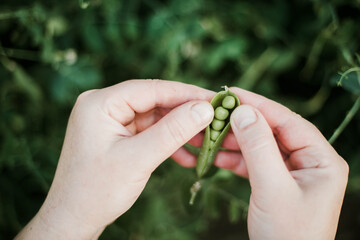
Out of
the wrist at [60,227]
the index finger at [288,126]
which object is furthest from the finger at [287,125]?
the wrist at [60,227]

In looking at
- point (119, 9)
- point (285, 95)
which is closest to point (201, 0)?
point (119, 9)

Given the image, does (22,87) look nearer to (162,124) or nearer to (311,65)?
(162,124)

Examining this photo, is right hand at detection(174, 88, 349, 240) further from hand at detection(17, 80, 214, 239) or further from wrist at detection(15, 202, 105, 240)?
wrist at detection(15, 202, 105, 240)

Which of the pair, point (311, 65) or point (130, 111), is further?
point (311, 65)

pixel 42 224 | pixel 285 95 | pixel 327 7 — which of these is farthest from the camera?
pixel 285 95

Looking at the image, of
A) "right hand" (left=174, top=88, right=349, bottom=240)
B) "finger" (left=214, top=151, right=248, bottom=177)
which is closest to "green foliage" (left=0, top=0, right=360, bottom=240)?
"finger" (left=214, top=151, right=248, bottom=177)

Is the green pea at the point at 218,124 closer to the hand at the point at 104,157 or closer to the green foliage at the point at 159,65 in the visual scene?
the hand at the point at 104,157
